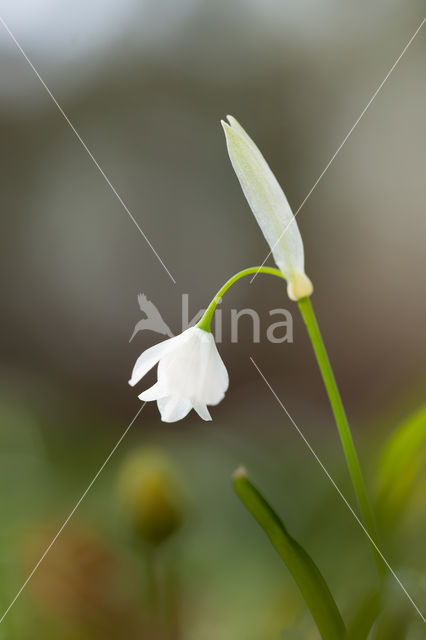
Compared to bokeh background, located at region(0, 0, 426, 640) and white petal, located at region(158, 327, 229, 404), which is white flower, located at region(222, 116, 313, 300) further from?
bokeh background, located at region(0, 0, 426, 640)

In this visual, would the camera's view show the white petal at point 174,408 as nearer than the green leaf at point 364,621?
No

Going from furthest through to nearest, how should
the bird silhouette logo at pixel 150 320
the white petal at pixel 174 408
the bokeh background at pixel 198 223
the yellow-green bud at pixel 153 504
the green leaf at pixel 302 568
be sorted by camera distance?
the bird silhouette logo at pixel 150 320 < the bokeh background at pixel 198 223 < the yellow-green bud at pixel 153 504 < the white petal at pixel 174 408 < the green leaf at pixel 302 568

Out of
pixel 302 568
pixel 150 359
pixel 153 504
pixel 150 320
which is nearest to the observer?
pixel 302 568

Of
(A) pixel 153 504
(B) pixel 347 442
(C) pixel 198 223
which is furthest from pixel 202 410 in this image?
(C) pixel 198 223

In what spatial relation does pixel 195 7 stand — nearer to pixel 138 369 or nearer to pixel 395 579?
pixel 138 369

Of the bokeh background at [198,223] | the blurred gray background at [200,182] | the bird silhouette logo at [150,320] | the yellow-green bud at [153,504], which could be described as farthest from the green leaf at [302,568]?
the bird silhouette logo at [150,320]

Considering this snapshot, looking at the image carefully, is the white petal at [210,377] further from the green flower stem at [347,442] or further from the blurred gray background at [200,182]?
the blurred gray background at [200,182]

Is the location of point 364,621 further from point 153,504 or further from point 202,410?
point 153,504
